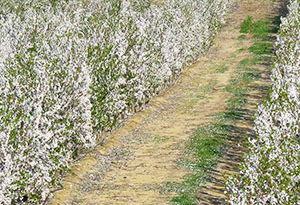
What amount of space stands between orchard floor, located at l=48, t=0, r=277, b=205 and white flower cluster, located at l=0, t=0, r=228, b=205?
2.32ft

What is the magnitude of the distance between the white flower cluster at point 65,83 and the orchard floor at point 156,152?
71 centimetres

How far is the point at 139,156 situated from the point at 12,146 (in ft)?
19.6

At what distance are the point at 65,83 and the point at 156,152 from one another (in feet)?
14.6

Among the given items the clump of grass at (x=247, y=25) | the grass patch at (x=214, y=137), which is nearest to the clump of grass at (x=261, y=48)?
the grass patch at (x=214, y=137)

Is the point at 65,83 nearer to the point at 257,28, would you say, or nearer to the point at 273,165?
the point at 273,165

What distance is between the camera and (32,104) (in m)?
11.2

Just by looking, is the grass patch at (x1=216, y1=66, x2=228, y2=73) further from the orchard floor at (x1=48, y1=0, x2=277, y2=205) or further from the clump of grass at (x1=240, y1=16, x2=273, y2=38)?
the clump of grass at (x1=240, y1=16, x2=273, y2=38)

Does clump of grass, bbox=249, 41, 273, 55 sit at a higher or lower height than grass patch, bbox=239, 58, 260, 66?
higher

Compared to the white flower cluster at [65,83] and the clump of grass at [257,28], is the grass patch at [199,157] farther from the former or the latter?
the clump of grass at [257,28]

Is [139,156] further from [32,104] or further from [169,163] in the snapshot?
[32,104]

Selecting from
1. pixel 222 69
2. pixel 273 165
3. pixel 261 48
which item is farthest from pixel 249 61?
pixel 273 165

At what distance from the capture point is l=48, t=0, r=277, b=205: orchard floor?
12.8 meters

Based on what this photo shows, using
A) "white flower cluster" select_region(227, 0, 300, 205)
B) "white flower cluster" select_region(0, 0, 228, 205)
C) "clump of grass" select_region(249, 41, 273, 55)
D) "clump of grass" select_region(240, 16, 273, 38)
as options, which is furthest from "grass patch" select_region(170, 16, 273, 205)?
"clump of grass" select_region(240, 16, 273, 38)

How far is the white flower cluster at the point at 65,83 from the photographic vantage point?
10469 mm
